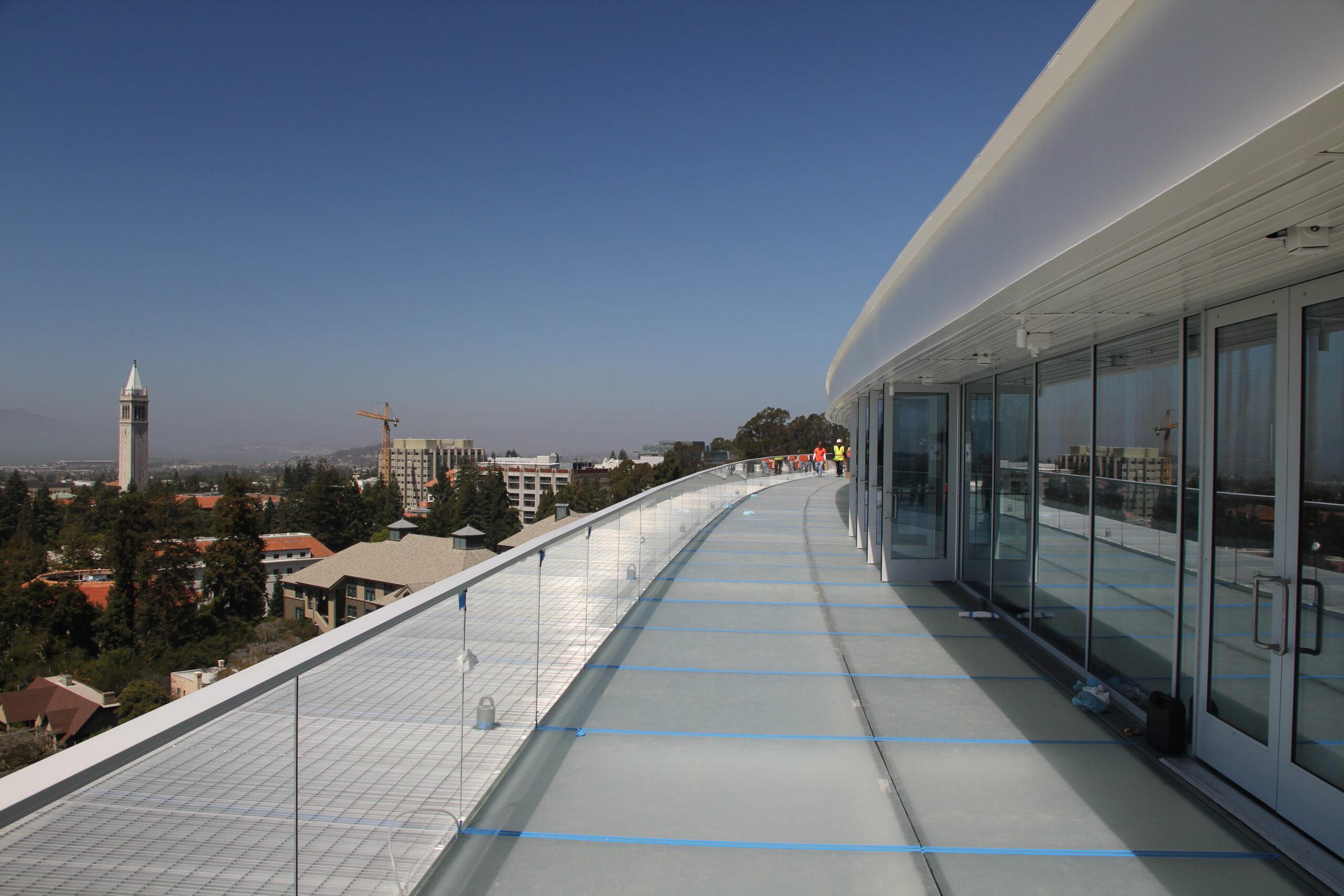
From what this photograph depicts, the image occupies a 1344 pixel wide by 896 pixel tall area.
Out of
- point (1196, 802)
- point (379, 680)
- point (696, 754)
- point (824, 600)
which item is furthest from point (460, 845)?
point (824, 600)

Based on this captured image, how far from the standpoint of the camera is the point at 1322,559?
3.93 metres

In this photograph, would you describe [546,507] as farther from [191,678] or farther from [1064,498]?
[1064,498]

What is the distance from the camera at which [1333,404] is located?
3.92 m

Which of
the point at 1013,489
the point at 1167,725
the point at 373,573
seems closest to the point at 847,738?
the point at 1167,725

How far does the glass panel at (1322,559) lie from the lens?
380 cm

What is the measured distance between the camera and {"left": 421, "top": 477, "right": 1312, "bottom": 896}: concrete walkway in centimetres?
359

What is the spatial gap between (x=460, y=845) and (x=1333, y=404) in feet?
15.5

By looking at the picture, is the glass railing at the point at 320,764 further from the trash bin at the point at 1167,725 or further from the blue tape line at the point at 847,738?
the trash bin at the point at 1167,725

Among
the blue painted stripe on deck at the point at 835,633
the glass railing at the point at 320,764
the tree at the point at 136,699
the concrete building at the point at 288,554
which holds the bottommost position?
the tree at the point at 136,699

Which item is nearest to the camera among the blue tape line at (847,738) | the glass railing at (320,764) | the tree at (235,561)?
the glass railing at (320,764)

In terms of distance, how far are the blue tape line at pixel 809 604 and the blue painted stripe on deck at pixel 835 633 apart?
108 cm

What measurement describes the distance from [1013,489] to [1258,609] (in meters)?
4.21

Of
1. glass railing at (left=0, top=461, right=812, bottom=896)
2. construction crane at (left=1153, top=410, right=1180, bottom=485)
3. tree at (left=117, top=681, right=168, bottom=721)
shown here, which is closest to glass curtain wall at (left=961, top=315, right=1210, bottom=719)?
construction crane at (left=1153, top=410, right=1180, bottom=485)

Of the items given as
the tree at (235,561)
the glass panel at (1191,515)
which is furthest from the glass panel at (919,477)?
the tree at (235,561)
